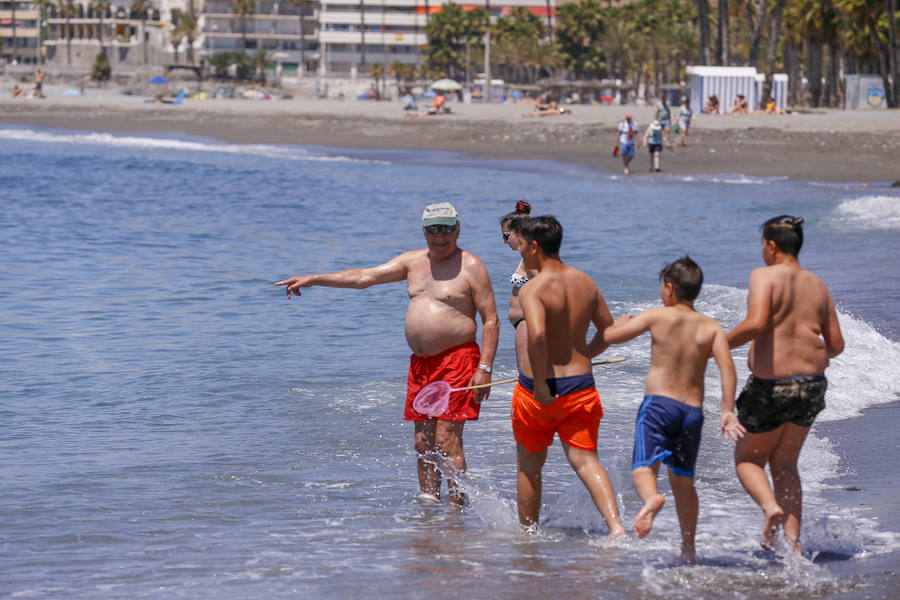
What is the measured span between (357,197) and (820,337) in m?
23.5

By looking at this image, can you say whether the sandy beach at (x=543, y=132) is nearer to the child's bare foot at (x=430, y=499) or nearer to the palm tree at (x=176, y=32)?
the child's bare foot at (x=430, y=499)

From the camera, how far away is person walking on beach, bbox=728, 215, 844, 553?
17.1ft

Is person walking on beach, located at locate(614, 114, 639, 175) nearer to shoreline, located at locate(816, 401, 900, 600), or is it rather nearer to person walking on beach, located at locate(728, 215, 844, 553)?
shoreline, located at locate(816, 401, 900, 600)

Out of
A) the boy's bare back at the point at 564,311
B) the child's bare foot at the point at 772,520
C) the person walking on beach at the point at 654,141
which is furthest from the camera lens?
the person walking on beach at the point at 654,141

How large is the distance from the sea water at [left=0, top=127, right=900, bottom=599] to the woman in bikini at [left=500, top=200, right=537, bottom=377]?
37.0 inches

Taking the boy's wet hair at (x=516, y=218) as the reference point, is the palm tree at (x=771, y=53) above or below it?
above

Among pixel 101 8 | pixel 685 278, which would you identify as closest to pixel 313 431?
pixel 685 278

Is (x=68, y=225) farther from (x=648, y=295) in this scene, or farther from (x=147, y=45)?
(x=147, y=45)

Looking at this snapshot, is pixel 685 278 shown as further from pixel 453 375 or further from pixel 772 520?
pixel 453 375

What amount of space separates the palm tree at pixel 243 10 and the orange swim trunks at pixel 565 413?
13637 centimetres

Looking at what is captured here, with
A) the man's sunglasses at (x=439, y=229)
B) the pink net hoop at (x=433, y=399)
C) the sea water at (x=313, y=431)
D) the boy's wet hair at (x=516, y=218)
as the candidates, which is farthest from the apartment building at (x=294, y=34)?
the pink net hoop at (x=433, y=399)

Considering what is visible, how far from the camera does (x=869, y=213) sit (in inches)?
931

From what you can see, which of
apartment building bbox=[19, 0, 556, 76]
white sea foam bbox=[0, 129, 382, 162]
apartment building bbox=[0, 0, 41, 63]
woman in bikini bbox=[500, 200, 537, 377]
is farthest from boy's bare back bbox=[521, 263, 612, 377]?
apartment building bbox=[0, 0, 41, 63]

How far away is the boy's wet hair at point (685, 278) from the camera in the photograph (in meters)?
5.13
